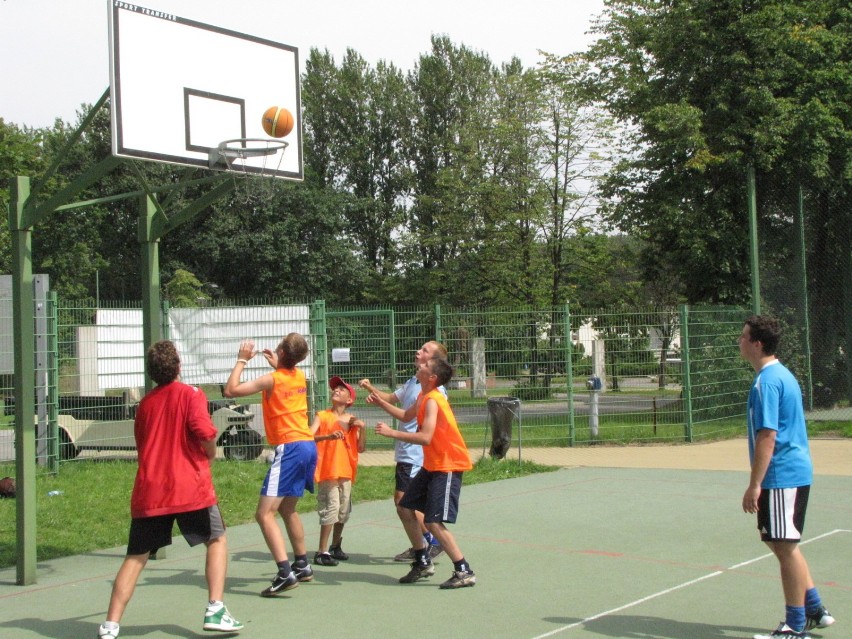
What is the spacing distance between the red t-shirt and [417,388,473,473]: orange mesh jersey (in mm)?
1822

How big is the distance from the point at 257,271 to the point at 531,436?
28.8m

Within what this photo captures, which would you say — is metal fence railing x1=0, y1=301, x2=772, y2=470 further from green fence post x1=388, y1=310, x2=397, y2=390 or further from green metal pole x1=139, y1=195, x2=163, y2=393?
green metal pole x1=139, y1=195, x2=163, y2=393

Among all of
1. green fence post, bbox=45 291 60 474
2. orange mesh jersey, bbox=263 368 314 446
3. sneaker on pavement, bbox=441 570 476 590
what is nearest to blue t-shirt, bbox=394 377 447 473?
orange mesh jersey, bbox=263 368 314 446

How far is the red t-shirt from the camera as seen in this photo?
5.59m

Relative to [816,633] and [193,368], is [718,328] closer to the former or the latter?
[193,368]

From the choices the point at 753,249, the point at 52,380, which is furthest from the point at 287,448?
the point at 753,249

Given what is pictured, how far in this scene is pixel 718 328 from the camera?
693 inches

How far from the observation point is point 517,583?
691cm

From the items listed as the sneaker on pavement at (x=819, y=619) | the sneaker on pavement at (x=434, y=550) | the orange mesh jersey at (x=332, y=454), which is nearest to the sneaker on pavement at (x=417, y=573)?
the sneaker on pavement at (x=434, y=550)

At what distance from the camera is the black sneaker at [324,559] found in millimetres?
7783

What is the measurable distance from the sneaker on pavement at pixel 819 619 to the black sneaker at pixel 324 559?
12.3ft

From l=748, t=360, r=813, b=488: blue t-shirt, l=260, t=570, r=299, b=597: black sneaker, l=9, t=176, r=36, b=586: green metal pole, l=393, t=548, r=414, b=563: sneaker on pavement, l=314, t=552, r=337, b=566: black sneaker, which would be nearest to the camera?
l=748, t=360, r=813, b=488: blue t-shirt

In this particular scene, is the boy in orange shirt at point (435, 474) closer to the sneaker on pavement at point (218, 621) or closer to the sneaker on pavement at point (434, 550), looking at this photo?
the sneaker on pavement at point (434, 550)

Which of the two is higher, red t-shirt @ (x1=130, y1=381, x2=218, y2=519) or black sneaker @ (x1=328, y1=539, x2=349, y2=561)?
red t-shirt @ (x1=130, y1=381, x2=218, y2=519)
